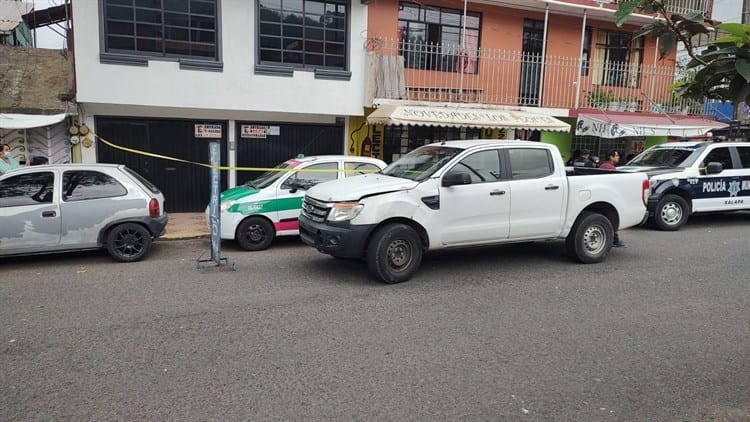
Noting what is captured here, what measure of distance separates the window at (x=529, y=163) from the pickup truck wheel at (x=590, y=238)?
962 millimetres

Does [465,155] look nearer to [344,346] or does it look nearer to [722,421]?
[344,346]

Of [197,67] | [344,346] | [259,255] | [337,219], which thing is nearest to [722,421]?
[344,346]

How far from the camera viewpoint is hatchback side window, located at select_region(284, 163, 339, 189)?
9.12m

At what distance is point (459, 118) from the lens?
1255 cm

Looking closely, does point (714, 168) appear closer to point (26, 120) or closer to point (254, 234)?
point (254, 234)

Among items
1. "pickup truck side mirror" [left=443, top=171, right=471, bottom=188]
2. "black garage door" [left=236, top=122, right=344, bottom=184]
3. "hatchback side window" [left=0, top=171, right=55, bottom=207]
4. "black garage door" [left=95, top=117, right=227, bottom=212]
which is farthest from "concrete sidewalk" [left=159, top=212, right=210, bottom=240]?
"pickup truck side mirror" [left=443, top=171, right=471, bottom=188]

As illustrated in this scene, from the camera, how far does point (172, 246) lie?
9.27 meters

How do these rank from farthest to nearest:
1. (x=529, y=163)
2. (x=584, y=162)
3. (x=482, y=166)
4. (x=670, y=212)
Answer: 1. (x=584, y=162)
2. (x=670, y=212)
3. (x=529, y=163)
4. (x=482, y=166)

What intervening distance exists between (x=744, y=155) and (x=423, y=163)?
8470 mm

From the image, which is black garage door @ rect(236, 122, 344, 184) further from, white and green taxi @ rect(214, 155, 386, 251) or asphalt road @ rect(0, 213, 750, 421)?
asphalt road @ rect(0, 213, 750, 421)

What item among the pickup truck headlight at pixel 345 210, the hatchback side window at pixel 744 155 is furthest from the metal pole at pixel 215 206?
the hatchback side window at pixel 744 155

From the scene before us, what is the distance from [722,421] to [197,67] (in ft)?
37.5

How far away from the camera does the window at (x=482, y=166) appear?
7.20 m

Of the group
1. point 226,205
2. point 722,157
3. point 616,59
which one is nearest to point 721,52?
point 226,205
